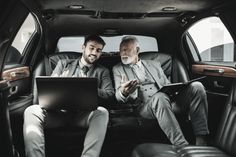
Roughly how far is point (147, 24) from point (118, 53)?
541mm

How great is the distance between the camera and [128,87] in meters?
3.53

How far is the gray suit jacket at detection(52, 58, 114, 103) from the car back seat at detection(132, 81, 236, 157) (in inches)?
59.6

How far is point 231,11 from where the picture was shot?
125 inches

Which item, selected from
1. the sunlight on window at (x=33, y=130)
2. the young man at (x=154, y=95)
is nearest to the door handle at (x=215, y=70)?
the young man at (x=154, y=95)

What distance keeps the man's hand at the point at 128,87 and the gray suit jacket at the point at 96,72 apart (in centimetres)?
27

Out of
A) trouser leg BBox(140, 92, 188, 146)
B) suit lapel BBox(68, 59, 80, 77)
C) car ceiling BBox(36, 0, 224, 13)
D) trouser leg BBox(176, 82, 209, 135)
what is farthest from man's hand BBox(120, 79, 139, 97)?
car ceiling BBox(36, 0, 224, 13)

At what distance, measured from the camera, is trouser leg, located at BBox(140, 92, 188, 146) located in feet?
10.6

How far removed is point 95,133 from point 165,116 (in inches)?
29.4

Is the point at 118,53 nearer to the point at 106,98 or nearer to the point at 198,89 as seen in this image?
the point at 106,98

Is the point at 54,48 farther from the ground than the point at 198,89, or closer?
farther from the ground

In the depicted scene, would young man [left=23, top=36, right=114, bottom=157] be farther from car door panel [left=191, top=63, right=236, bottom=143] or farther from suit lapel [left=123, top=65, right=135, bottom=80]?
car door panel [left=191, top=63, right=236, bottom=143]

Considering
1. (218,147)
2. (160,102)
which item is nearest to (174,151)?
(218,147)

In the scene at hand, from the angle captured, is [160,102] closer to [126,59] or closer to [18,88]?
[126,59]

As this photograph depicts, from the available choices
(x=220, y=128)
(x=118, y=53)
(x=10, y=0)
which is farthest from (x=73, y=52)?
(x=220, y=128)
